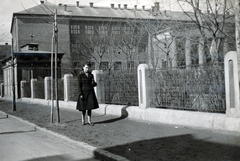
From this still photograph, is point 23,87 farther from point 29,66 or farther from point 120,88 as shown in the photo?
point 120,88

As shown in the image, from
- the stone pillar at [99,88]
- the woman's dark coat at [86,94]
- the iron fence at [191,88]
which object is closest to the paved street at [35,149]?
the woman's dark coat at [86,94]

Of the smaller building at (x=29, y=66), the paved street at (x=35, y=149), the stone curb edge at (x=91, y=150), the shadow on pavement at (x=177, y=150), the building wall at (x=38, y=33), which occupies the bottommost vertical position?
the paved street at (x=35, y=149)

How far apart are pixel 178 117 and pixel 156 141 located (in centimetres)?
221

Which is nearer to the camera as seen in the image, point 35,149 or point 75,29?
point 35,149

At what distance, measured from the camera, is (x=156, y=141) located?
668 centimetres

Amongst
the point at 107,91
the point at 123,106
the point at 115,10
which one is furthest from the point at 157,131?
the point at 115,10

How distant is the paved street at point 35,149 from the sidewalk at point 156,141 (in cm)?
40

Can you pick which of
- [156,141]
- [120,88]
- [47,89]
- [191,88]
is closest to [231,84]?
[191,88]

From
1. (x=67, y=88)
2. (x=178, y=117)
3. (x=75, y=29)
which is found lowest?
(x=178, y=117)

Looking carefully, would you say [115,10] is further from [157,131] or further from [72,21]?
[157,131]

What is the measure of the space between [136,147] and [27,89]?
22336mm

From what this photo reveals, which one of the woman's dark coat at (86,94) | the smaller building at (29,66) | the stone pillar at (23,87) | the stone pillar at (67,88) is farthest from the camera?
the smaller building at (29,66)

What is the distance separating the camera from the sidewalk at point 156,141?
17.6 feet

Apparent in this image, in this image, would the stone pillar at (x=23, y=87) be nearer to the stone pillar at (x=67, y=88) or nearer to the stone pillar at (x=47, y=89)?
the stone pillar at (x=47, y=89)
